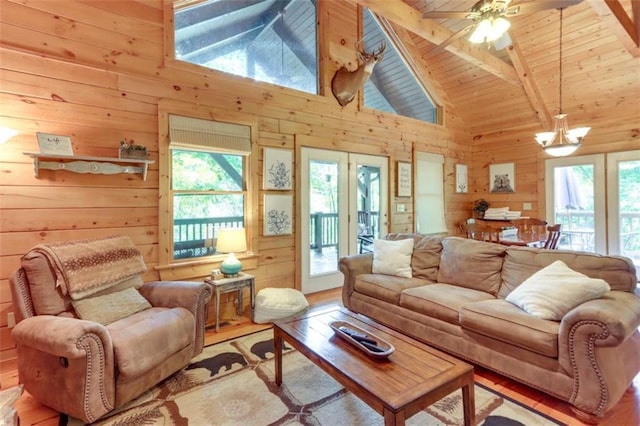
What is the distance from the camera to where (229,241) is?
326 cm

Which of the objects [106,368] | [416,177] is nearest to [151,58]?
[106,368]

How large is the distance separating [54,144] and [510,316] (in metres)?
3.72

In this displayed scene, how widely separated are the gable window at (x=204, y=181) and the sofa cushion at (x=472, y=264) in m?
2.31

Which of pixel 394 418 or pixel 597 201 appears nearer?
pixel 394 418

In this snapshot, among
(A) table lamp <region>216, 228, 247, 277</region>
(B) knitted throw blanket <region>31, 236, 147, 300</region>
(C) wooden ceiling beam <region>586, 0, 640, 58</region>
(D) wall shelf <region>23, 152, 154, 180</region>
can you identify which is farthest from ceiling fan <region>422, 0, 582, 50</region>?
(B) knitted throw blanket <region>31, 236, 147, 300</region>

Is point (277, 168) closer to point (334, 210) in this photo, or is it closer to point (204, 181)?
point (204, 181)

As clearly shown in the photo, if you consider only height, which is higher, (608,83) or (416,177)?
(608,83)

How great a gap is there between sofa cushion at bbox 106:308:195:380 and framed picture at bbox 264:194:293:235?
1.69m

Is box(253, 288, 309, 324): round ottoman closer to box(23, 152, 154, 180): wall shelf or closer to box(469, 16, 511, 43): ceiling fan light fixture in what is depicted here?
box(23, 152, 154, 180): wall shelf

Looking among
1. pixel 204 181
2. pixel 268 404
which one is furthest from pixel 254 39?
pixel 268 404

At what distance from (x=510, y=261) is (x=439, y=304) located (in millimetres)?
744

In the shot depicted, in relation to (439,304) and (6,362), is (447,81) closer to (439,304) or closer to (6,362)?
(439,304)

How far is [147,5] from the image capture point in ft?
10.4

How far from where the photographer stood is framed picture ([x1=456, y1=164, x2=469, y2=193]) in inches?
251
